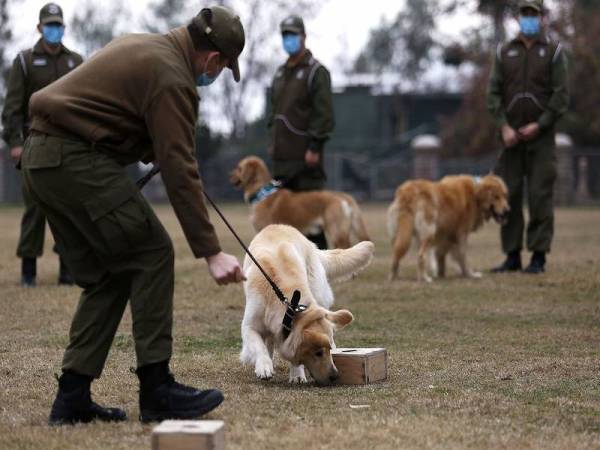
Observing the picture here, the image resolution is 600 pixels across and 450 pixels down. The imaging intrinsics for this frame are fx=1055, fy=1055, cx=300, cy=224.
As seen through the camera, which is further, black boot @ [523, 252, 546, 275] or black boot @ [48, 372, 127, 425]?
black boot @ [523, 252, 546, 275]

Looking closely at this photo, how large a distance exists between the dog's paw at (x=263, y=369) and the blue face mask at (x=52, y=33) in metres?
5.25

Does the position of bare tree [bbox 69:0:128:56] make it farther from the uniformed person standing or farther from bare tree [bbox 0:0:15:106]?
the uniformed person standing

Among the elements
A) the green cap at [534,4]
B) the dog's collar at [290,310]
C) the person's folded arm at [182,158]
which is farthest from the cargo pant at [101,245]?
the green cap at [534,4]

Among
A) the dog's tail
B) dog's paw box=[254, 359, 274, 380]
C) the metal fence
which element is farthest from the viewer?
the metal fence

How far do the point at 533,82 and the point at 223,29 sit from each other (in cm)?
692

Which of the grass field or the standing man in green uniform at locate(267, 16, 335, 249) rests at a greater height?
the standing man in green uniform at locate(267, 16, 335, 249)

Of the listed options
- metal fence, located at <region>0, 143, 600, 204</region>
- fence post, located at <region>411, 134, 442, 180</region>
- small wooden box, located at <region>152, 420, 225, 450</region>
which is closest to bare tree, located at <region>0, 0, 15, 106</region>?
metal fence, located at <region>0, 143, 600, 204</region>

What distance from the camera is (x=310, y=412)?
4770mm

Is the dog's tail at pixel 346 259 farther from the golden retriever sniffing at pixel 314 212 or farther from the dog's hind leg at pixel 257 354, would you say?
the golden retriever sniffing at pixel 314 212

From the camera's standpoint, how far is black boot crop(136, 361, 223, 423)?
450 cm

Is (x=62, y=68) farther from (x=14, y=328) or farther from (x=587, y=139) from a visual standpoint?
(x=587, y=139)

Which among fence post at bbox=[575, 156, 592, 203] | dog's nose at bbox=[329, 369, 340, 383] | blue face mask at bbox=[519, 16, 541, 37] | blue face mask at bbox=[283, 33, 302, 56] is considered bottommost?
fence post at bbox=[575, 156, 592, 203]

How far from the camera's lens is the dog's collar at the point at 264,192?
11.0m

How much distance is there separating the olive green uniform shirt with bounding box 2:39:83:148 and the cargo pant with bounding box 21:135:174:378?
5.37 meters
